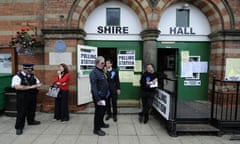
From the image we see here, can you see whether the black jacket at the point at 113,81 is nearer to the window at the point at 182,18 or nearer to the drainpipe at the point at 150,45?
the drainpipe at the point at 150,45

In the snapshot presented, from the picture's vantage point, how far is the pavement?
147 inches

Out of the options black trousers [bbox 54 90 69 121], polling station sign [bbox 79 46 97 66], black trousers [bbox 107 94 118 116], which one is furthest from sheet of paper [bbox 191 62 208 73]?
black trousers [bbox 54 90 69 121]

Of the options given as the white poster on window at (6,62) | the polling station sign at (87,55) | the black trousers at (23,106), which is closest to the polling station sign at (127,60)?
the polling station sign at (87,55)

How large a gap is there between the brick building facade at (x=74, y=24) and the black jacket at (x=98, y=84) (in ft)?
6.44

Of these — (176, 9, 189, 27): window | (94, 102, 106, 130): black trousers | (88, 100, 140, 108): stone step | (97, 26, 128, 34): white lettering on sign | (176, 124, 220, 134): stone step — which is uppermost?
(176, 9, 189, 27): window

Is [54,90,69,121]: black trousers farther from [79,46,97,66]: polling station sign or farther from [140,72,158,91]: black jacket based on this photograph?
[140,72,158,91]: black jacket

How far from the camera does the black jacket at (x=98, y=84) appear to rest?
3725 mm

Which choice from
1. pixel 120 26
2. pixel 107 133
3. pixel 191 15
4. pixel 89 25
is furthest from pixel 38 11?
pixel 191 15

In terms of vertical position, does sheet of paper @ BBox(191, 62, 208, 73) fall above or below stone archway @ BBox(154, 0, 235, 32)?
below

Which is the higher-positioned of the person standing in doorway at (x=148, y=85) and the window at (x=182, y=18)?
the window at (x=182, y=18)

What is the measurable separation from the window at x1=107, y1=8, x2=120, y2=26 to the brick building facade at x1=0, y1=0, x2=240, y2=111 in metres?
0.41

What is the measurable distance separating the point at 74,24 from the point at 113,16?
57.0 inches

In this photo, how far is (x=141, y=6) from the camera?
5.67 m

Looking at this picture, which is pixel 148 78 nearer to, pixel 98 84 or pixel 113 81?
pixel 113 81
